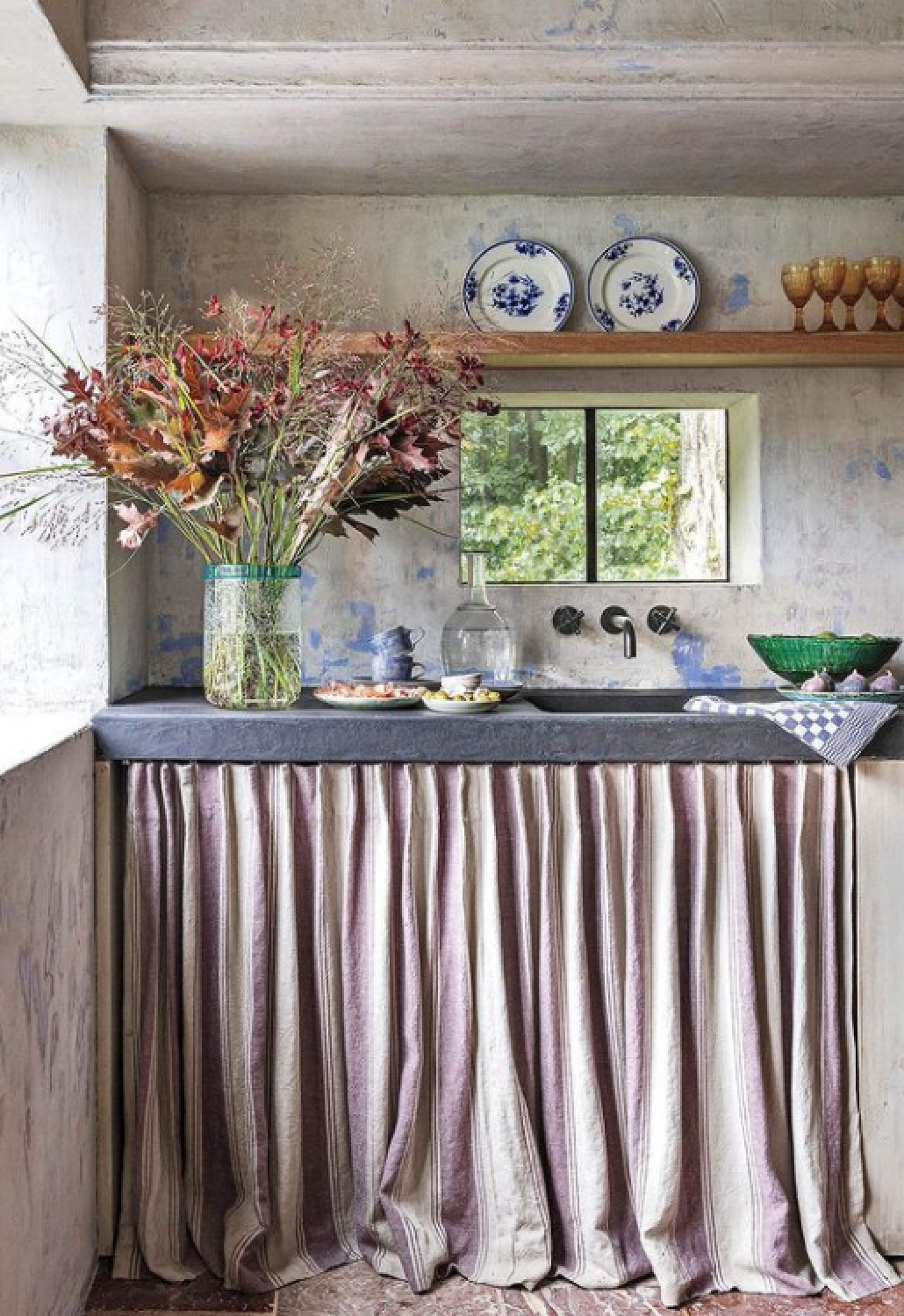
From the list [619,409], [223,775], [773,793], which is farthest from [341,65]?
[773,793]

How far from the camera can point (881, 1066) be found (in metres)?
2.34

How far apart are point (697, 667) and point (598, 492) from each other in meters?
0.50

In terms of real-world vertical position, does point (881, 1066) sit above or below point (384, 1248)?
above

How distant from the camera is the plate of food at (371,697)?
8.04 ft

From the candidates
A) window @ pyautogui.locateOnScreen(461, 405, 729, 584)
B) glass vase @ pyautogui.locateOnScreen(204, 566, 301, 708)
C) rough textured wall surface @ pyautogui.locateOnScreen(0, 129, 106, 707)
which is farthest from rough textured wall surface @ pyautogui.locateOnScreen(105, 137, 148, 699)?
window @ pyautogui.locateOnScreen(461, 405, 729, 584)

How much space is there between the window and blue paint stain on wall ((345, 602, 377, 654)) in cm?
30

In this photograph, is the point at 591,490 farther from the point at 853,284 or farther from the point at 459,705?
the point at 459,705

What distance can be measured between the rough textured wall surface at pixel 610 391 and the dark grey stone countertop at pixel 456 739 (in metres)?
0.67

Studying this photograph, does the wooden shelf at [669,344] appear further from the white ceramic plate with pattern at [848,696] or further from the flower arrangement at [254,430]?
the white ceramic plate with pattern at [848,696]

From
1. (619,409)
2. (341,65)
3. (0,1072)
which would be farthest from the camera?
(619,409)

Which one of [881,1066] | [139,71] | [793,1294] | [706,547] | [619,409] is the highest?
[139,71]

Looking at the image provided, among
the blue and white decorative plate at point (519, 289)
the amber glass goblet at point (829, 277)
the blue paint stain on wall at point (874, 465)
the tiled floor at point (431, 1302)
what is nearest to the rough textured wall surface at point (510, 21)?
the amber glass goblet at point (829, 277)

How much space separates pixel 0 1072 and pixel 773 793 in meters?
1.38

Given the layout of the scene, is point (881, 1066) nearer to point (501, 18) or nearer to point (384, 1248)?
point (384, 1248)
